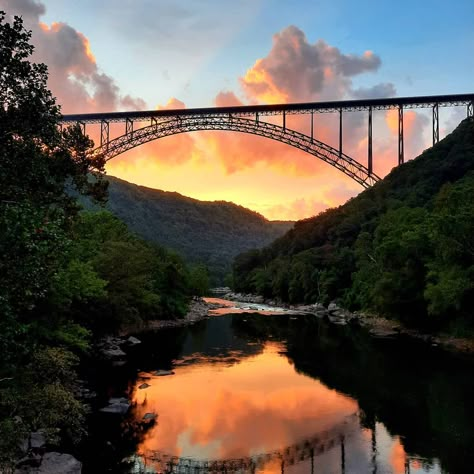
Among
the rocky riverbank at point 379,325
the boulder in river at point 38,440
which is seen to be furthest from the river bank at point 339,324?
the boulder in river at point 38,440

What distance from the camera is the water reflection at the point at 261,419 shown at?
13.0 meters

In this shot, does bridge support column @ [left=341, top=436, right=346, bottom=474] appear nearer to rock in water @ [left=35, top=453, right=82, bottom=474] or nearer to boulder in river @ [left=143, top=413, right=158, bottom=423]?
boulder in river @ [left=143, top=413, right=158, bottom=423]

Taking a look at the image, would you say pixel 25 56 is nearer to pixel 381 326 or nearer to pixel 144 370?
pixel 144 370

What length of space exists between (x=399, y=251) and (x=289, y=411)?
65.4 feet

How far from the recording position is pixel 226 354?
28.5 meters

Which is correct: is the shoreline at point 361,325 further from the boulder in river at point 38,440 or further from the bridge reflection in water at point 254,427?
the boulder in river at point 38,440

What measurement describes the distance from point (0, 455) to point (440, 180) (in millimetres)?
51876

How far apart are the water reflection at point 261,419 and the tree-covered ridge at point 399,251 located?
628 centimetres

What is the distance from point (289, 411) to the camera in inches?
699

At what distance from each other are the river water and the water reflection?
0.04m

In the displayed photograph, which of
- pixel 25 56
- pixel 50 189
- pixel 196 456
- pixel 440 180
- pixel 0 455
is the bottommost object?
pixel 196 456

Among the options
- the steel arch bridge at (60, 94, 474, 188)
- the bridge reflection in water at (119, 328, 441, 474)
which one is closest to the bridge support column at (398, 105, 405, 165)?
the steel arch bridge at (60, 94, 474, 188)

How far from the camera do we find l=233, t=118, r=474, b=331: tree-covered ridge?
2755cm

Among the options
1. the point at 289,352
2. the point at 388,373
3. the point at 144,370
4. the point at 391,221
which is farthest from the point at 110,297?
the point at 391,221
